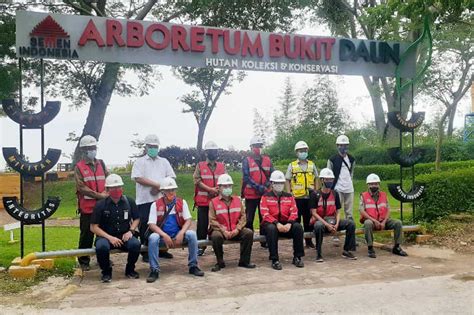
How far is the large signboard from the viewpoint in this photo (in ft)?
24.5

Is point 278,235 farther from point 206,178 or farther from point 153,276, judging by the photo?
point 153,276

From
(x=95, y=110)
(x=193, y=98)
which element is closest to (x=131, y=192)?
(x=95, y=110)

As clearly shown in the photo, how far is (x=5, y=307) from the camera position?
17.6 ft

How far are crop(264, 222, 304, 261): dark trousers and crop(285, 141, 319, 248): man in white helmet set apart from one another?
80 centimetres

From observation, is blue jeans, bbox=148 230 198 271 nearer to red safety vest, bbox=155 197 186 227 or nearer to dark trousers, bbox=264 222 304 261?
red safety vest, bbox=155 197 186 227

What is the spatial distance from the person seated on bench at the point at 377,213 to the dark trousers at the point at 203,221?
241cm

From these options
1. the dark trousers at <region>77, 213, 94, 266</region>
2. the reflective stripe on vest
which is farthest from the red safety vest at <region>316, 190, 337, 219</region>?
the dark trousers at <region>77, 213, 94, 266</region>

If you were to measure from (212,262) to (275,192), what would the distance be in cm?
136

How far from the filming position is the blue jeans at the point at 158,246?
649cm

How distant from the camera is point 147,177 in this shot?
730 centimetres

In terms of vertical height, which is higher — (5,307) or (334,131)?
(334,131)

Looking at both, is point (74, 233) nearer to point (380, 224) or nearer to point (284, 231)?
point (284, 231)

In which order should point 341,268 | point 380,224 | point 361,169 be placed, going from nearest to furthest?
1. point 341,268
2. point 380,224
3. point 361,169

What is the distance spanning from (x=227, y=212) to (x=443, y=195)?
14.6 feet
